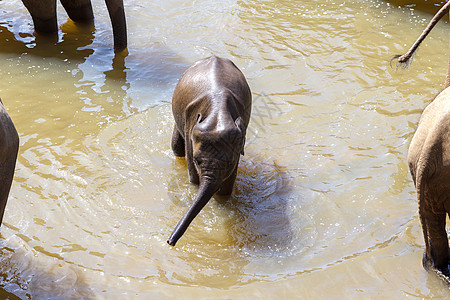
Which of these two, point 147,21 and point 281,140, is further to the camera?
point 147,21

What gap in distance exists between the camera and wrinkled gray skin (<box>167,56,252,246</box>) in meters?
4.05

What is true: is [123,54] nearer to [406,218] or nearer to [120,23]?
[120,23]

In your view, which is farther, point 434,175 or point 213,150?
point 213,150

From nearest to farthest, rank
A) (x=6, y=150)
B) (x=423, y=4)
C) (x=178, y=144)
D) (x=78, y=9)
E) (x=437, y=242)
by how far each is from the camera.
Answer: (x=6, y=150) < (x=437, y=242) < (x=178, y=144) < (x=78, y=9) < (x=423, y=4)

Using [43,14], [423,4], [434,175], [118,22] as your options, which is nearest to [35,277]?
[434,175]

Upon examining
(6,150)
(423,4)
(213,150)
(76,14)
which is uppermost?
(6,150)

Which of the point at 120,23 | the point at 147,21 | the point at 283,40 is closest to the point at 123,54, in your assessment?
the point at 120,23

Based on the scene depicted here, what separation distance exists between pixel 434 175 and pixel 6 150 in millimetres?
2588

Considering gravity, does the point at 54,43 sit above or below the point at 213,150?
below

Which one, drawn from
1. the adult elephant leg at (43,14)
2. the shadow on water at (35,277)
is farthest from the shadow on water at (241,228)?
the adult elephant leg at (43,14)

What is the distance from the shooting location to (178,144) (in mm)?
5438

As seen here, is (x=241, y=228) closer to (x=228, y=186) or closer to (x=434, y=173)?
(x=228, y=186)

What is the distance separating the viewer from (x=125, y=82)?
699cm

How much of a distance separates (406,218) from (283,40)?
389 centimetres
